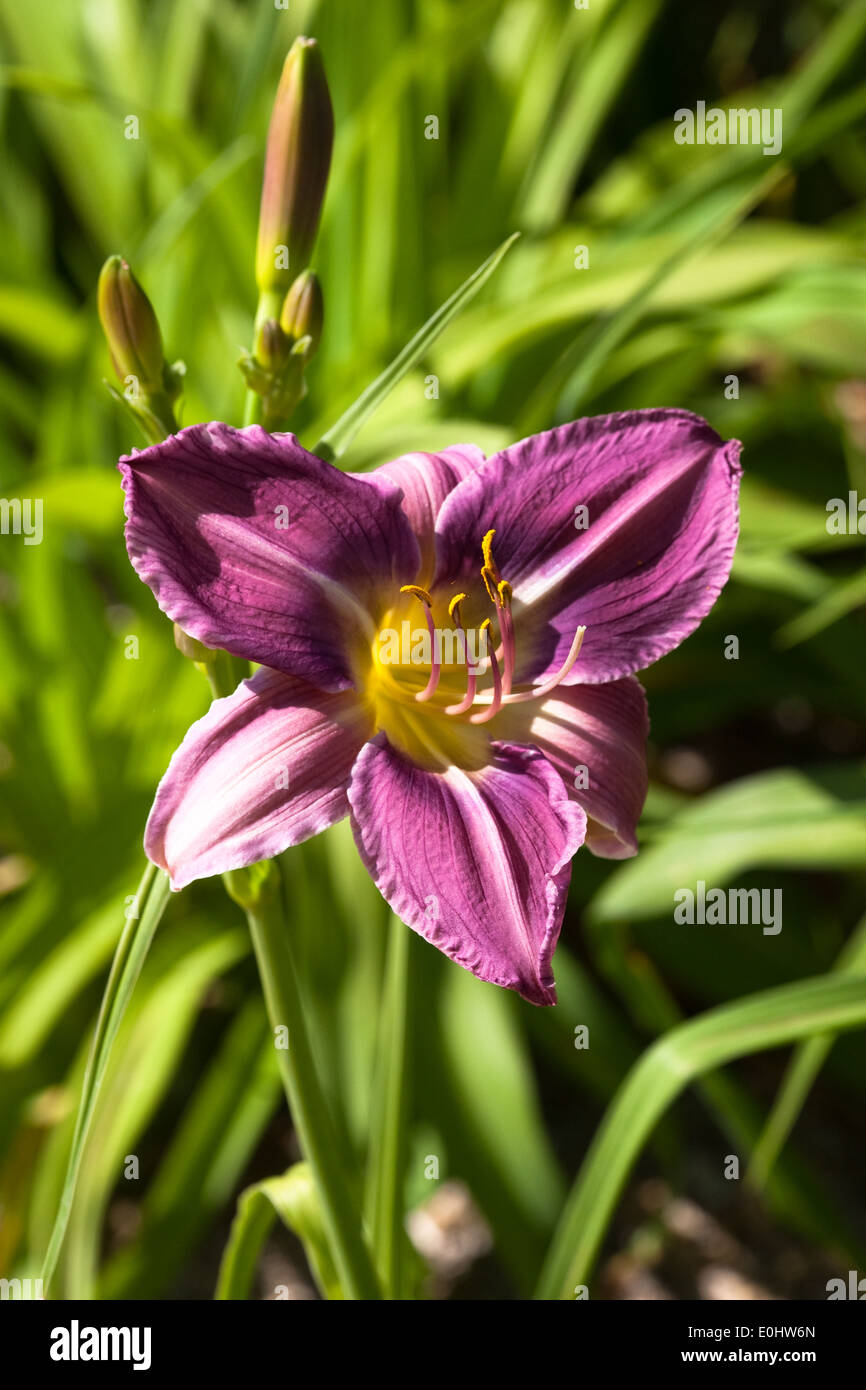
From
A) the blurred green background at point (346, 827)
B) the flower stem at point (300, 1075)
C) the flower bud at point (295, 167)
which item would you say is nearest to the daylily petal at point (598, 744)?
the flower stem at point (300, 1075)

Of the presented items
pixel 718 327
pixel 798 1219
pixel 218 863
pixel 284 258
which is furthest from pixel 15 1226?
pixel 718 327

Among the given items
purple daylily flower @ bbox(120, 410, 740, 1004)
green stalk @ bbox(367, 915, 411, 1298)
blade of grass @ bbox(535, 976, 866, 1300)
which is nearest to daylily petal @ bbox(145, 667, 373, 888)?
purple daylily flower @ bbox(120, 410, 740, 1004)

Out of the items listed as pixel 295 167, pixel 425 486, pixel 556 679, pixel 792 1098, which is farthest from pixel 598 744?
pixel 792 1098

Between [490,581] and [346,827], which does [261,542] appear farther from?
[346,827]

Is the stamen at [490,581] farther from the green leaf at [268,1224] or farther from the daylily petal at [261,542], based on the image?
the green leaf at [268,1224]

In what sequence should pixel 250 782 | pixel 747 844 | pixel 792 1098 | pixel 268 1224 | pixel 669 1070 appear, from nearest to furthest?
1. pixel 250 782
2. pixel 268 1224
3. pixel 669 1070
4. pixel 792 1098
5. pixel 747 844

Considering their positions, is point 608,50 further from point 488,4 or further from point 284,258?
point 284,258

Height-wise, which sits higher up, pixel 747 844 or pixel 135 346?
pixel 135 346

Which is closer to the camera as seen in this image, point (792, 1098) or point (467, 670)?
point (467, 670)
